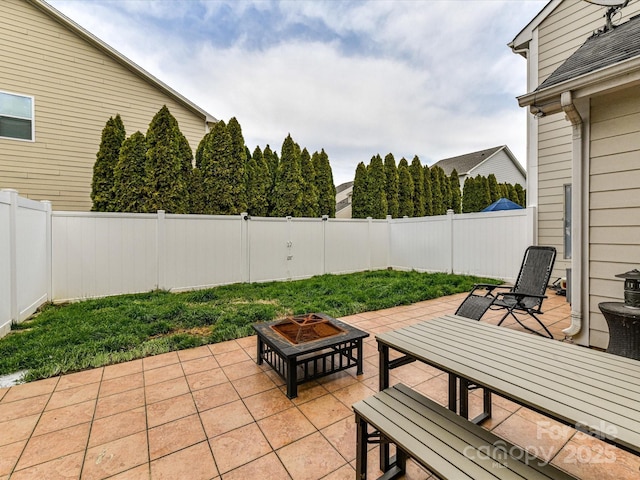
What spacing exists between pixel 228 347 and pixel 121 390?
116cm

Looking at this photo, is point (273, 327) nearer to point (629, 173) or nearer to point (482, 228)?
point (629, 173)

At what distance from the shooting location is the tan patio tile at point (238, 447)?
5.93 ft

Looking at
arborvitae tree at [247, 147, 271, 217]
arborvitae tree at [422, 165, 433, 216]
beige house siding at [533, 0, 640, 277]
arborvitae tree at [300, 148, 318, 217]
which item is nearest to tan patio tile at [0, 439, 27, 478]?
arborvitae tree at [247, 147, 271, 217]

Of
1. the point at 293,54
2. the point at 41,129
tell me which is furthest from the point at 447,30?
the point at 41,129

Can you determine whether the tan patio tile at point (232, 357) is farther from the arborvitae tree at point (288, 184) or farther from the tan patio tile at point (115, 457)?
the arborvitae tree at point (288, 184)

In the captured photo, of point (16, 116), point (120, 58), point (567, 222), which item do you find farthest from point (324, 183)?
point (16, 116)

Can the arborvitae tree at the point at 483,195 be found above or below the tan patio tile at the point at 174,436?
above

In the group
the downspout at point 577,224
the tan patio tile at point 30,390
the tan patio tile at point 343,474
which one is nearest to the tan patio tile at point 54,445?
the tan patio tile at point 30,390

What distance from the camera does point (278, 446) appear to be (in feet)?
6.36

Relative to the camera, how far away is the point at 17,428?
2135mm

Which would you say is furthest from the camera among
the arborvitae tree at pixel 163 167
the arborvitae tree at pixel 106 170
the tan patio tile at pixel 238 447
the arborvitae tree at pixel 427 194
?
the arborvitae tree at pixel 427 194

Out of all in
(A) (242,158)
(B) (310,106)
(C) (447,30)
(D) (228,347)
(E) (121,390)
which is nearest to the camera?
(E) (121,390)

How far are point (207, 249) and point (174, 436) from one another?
5.06 m

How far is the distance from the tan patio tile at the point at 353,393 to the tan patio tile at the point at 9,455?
216 centimetres
